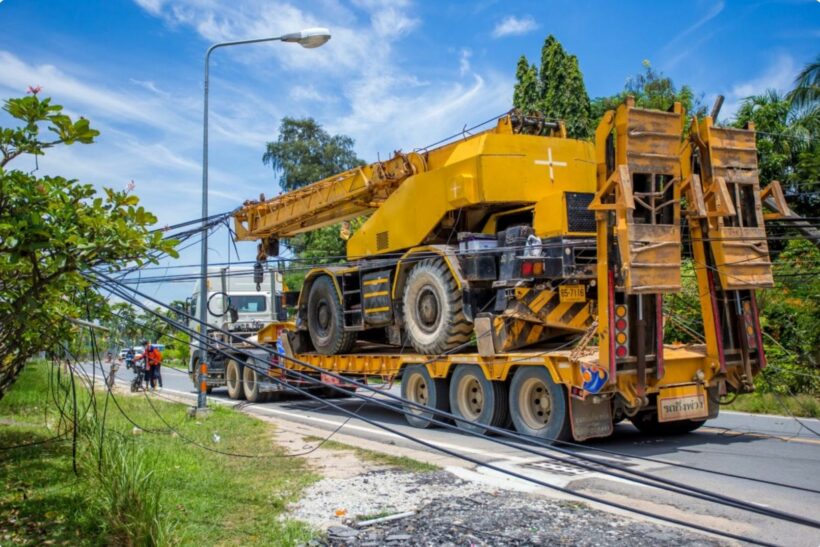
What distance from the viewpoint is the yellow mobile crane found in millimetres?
8359

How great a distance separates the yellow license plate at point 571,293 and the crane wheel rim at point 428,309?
2.03m

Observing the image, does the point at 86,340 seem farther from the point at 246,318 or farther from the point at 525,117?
the point at 246,318

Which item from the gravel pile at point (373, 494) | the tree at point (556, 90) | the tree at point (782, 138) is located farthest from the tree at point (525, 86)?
the gravel pile at point (373, 494)

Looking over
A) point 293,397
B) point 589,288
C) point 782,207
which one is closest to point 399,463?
point 589,288

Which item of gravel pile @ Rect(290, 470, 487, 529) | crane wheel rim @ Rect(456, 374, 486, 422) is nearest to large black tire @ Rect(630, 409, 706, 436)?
crane wheel rim @ Rect(456, 374, 486, 422)

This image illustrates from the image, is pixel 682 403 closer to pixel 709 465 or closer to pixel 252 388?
pixel 709 465

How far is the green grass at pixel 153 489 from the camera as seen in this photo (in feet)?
18.0

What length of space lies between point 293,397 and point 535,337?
9.93 m

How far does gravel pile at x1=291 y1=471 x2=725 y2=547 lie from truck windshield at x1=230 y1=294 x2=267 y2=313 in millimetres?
13420

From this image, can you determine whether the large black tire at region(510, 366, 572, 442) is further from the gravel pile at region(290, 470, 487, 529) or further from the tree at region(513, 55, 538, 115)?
the tree at region(513, 55, 538, 115)

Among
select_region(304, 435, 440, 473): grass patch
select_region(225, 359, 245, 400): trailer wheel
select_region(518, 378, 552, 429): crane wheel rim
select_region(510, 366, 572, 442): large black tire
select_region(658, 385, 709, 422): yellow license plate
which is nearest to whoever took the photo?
select_region(304, 435, 440, 473): grass patch

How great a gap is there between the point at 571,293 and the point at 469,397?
2.34 meters

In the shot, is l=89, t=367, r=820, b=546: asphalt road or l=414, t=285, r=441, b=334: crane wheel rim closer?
l=89, t=367, r=820, b=546: asphalt road

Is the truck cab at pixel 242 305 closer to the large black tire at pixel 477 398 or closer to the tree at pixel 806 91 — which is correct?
the large black tire at pixel 477 398
